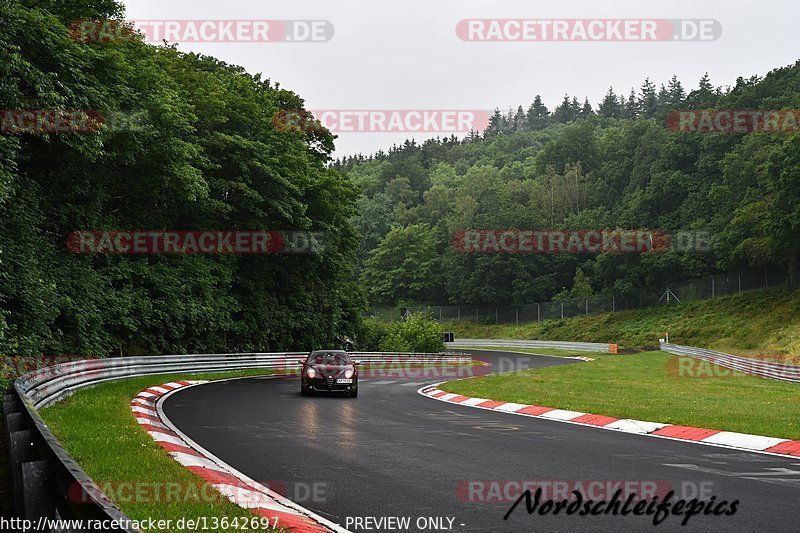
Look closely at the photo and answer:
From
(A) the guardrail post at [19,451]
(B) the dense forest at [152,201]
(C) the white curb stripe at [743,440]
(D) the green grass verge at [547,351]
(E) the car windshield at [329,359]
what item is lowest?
(D) the green grass verge at [547,351]

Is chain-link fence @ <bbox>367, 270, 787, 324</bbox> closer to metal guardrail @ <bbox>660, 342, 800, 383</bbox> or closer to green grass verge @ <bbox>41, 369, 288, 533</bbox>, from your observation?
metal guardrail @ <bbox>660, 342, 800, 383</bbox>

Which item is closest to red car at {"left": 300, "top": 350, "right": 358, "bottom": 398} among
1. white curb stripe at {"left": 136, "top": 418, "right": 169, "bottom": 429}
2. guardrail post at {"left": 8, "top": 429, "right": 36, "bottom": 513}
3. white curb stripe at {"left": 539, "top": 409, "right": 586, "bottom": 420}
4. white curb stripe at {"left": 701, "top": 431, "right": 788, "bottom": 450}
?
white curb stripe at {"left": 539, "top": 409, "right": 586, "bottom": 420}

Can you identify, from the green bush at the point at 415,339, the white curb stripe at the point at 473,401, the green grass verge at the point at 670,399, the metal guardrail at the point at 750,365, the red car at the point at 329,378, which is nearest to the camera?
the green grass verge at the point at 670,399

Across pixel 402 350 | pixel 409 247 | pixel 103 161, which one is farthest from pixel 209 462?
pixel 409 247

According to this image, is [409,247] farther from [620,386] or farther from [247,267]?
[620,386]

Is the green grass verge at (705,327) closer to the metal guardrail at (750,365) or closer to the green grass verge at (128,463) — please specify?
the metal guardrail at (750,365)

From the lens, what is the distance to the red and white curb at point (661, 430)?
1111cm

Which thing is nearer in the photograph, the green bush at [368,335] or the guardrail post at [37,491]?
the guardrail post at [37,491]

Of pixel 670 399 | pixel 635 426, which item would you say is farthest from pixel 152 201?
pixel 635 426

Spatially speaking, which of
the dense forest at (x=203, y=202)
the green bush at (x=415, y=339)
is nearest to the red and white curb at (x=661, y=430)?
the dense forest at (x=203, y=202)

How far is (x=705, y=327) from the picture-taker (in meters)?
64.6

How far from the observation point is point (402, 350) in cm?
5575

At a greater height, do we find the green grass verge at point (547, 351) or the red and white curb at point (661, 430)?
the red and white curb at point (661, 430)

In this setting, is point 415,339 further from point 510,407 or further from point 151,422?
point 151,422
